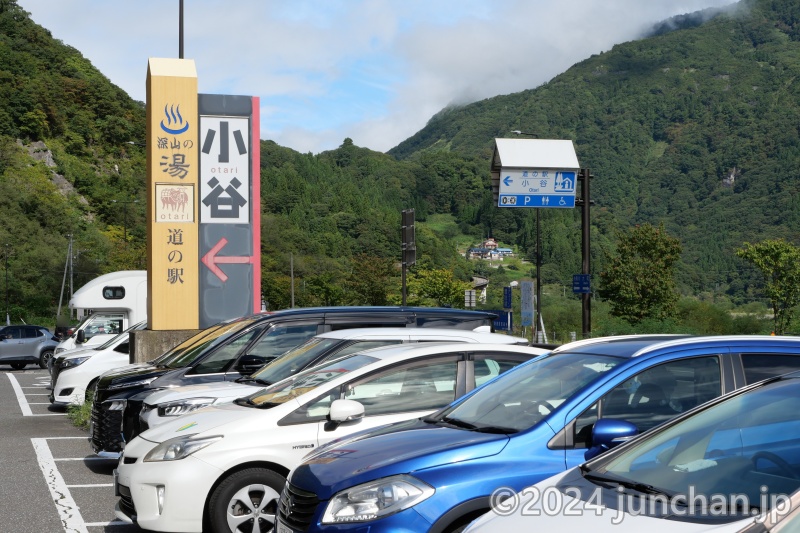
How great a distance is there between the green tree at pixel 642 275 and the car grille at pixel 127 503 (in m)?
57.5

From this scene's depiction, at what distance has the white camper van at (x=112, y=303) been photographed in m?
23.7

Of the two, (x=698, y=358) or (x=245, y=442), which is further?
(x=245, y=442)

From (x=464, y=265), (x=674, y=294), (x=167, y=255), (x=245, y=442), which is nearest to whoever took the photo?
(x=245, y=442)

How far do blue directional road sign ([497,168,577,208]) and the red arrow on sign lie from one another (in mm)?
11534

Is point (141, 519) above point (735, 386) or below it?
below

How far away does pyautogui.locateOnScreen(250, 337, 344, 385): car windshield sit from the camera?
28.7 ft

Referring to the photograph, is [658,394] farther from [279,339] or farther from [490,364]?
[279,339]

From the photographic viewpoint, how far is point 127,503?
6.97 meters

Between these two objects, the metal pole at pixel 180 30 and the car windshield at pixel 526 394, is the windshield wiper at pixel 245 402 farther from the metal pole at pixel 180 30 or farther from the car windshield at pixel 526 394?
the metal pole at pixel 180 30

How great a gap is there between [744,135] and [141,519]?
580 ft

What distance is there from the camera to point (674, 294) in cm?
6431

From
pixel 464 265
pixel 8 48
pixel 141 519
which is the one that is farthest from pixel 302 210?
pixel 141 519

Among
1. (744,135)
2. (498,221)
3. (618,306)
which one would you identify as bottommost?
(618,306)

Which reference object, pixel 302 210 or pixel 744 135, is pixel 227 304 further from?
pixel 744 135
